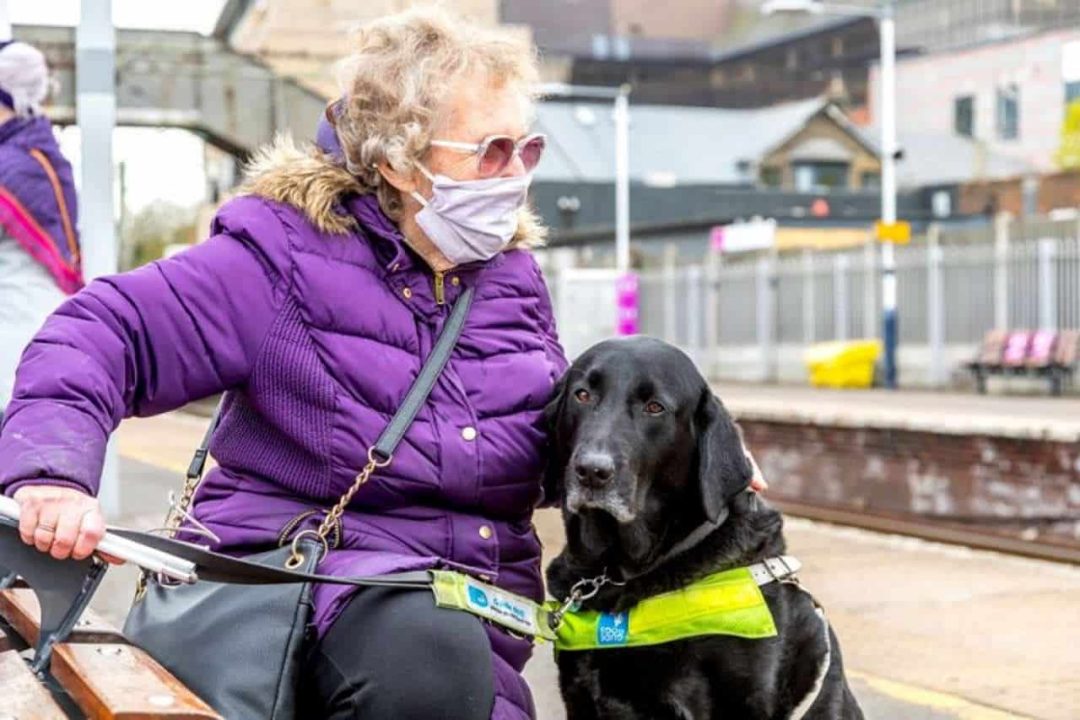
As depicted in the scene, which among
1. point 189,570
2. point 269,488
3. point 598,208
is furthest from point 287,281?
point 598,208

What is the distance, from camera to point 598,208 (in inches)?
2406

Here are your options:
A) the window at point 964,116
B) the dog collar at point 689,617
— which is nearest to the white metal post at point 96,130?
the dog collar at point 689,617

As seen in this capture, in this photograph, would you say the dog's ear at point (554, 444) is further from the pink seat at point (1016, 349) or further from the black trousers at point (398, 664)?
the pink seat at point (1016, 349)

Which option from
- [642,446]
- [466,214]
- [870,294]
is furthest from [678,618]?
[870,294]

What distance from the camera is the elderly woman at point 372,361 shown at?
302 cm

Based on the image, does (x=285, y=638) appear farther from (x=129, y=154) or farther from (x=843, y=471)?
(x=129, y=154)

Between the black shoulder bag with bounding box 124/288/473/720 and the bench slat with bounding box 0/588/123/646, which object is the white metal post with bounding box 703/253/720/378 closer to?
the bench slat with bounding box 0/588/123/646

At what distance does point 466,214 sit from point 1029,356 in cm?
2610

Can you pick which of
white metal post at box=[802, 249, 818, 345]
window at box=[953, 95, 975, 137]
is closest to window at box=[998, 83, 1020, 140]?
window at box=[953, 95, 975, 137]

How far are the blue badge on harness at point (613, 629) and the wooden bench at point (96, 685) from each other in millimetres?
1056

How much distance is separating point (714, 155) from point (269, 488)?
65.1 metres

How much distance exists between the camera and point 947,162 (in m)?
71.3

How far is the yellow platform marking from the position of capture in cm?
535

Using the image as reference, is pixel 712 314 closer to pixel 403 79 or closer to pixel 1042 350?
pixel 1042 350
